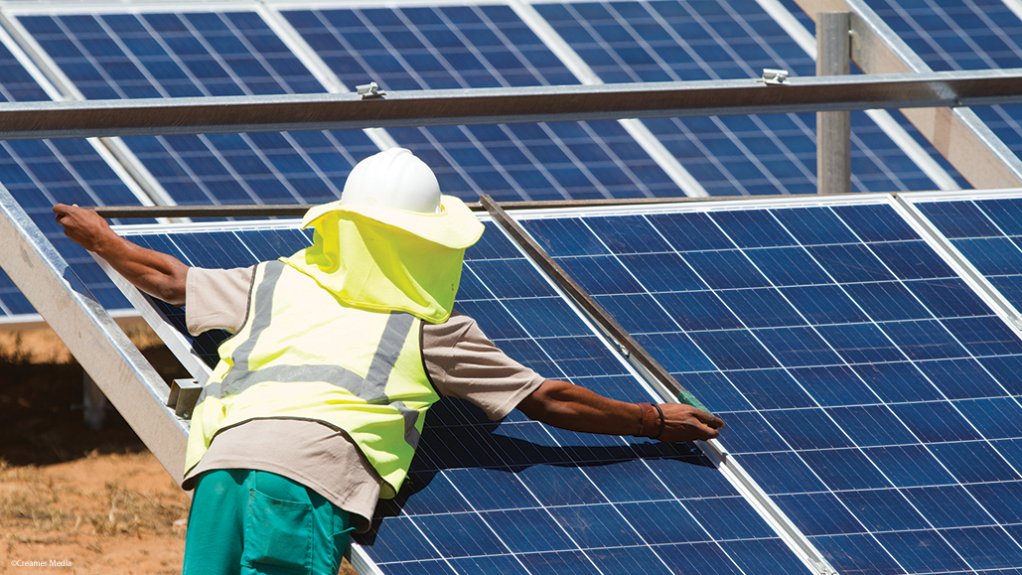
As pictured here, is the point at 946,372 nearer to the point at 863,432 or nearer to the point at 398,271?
the point at 863,432

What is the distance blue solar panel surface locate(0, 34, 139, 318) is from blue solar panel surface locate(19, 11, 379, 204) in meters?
0.36

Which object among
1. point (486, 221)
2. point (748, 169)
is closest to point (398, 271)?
point (486, 221)

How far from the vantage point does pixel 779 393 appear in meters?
7.31

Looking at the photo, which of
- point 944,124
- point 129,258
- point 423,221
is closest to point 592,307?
point 423,221

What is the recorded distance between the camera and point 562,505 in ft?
21.5

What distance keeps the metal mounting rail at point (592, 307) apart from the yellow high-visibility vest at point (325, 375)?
112cm

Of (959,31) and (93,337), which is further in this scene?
(959,31)

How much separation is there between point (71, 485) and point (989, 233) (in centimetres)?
768

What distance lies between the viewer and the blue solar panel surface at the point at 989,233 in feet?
26.9

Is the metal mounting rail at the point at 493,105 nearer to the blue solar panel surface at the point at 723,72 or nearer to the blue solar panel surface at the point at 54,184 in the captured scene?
the blue solar panel surface at the point at 54,184

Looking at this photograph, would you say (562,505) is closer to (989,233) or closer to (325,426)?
(325,426)

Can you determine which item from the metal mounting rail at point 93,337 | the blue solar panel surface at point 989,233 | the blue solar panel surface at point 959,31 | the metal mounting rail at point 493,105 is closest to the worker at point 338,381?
the metal mounting rail at point 93,337

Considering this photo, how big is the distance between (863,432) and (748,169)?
7743 mm

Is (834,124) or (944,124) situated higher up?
(944,124)
